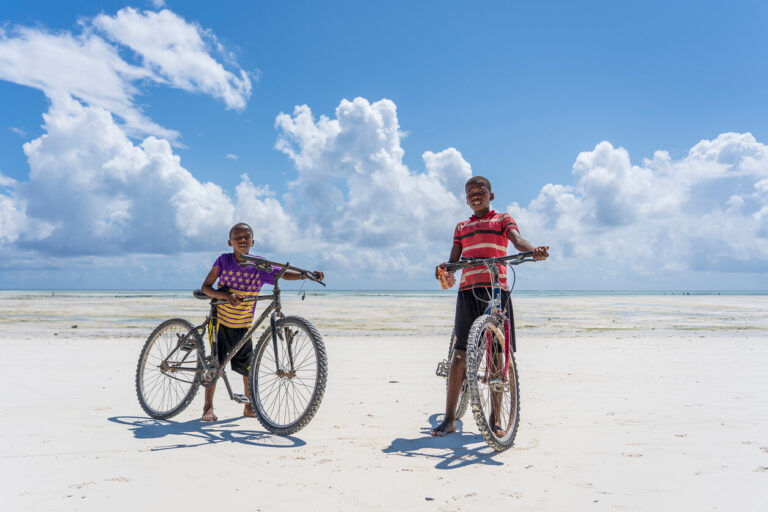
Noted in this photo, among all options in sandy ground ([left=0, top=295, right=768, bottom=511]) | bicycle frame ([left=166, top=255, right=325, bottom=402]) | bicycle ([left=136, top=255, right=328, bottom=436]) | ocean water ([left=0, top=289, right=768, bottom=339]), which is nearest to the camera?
sandy ground ([left=0, top=295, right=768, bottom=511])

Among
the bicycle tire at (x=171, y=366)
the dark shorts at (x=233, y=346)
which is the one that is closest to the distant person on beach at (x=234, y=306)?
the dark shorts at (x=233, y=346)

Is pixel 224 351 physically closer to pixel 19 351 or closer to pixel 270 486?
pixel 270 486

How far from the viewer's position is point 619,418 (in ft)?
16.8

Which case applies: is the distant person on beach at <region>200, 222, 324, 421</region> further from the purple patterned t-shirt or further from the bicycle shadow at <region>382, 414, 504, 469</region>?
the bicycle shadow at <region>382, 414, 504, 469</region>

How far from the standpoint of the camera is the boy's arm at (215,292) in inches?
191

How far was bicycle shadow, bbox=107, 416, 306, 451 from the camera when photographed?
167 inches

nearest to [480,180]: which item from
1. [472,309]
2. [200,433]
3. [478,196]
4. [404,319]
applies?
→ [478,196]

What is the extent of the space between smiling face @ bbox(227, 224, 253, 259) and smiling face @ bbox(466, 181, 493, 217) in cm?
233

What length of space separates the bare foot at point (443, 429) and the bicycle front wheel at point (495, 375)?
1.17 feet

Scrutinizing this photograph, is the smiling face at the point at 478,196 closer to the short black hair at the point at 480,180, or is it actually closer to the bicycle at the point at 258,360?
the short black hair at the point at 480,180

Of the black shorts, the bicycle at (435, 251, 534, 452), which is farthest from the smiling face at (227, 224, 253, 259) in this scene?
the black shorts

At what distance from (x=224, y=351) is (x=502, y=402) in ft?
9.04

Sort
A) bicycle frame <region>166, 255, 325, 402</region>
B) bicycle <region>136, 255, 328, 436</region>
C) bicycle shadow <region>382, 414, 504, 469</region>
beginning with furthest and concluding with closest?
bicycle frame <region>166, 255, 325, 402</region>
bicycle <region>136, 255, 328, 436</region>
bicycle shadow <region>382, 414, 504, 469</region>

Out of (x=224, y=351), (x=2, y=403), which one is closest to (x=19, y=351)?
(x=2, y=403)
